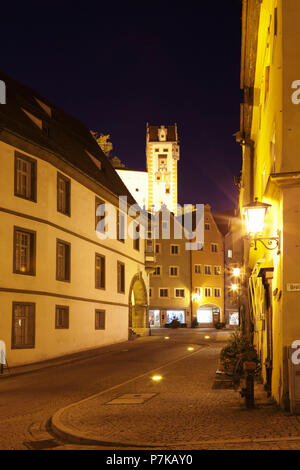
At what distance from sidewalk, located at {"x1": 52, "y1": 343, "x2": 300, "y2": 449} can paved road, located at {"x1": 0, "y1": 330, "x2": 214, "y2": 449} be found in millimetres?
549

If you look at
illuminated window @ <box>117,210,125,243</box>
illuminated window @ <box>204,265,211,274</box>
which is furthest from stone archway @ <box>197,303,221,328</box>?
illuminated window @ <box>117,210,125,243</box>

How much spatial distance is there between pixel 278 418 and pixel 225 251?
59.7 metres

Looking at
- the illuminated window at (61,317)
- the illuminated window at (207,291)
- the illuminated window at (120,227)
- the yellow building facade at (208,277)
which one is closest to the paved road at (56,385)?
the illuminated window at (61,317)

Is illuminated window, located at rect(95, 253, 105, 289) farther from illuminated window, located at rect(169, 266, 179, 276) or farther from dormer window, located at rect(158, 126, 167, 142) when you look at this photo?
dormer window, located at rect(158, 126, 167, 142)

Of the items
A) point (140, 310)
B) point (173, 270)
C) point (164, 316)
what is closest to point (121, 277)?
point (140, 310)

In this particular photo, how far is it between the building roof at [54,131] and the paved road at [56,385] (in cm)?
899

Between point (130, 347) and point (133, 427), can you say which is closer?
Result: point (133, 427)

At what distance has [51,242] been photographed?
24.5m

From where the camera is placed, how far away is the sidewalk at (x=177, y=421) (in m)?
8.19

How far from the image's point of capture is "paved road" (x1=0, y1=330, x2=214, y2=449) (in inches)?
394
